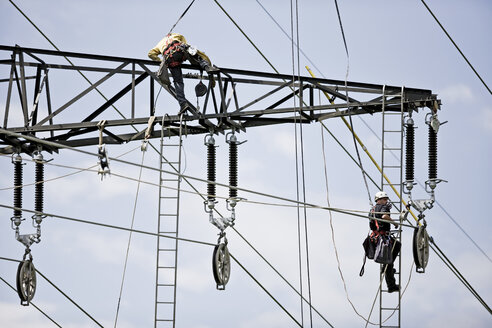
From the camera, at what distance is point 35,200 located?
24.5 m

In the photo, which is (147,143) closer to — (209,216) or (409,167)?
(209,216)

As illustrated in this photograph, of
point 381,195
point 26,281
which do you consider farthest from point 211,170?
point 26,281

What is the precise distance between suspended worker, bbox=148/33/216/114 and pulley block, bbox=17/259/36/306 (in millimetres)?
4546

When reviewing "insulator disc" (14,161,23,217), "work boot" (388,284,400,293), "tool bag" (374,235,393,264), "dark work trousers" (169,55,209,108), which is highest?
"dark work trousers" (169,55,209,108)

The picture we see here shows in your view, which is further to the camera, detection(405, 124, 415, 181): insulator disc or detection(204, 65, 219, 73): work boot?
detection(204, 65, 219, 73): work boot

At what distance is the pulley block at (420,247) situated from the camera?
22.4m

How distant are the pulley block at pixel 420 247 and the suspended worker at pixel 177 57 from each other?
15.4ft

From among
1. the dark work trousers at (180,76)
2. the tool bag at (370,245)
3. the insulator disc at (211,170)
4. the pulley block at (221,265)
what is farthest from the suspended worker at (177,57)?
the tool bag at (370,245)

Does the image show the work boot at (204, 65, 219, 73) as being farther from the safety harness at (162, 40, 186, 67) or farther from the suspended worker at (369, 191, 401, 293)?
the suspended worker at (369, 191, 401, 293)

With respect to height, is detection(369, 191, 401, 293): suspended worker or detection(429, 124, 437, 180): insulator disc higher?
detection(429, 124, 437, 180): insulator disc

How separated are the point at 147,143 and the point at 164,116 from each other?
0.60 meters

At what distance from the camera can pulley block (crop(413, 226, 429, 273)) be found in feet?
73.4

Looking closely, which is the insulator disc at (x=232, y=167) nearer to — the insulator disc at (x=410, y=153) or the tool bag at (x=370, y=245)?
the tool bag at (x=370, y=245)

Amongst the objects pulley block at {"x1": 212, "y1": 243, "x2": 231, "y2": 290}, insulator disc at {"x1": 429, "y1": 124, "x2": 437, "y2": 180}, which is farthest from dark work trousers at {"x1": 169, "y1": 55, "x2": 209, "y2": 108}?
insulator disc at {"x1": 429, "y1": 124, "x2": 437, "y2": 180}
